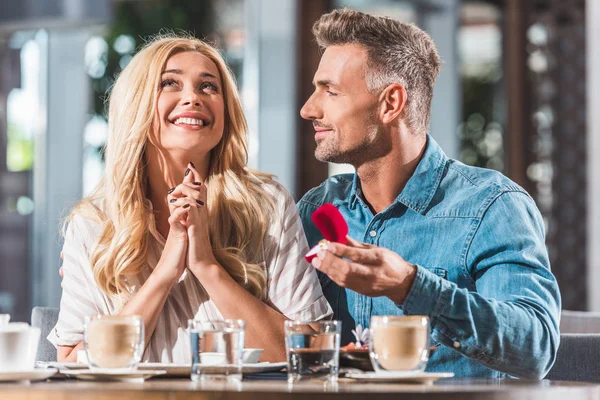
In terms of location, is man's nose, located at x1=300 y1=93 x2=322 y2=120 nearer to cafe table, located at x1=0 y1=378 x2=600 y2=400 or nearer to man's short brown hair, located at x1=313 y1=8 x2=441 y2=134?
man's short brown hair, located at x1=313 y1=8 x2=441 y2=134

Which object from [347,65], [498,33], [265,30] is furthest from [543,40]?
[347,65]

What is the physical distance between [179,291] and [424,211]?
2.02ft

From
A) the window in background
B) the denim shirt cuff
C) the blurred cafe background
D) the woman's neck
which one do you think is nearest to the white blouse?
the woman's neck

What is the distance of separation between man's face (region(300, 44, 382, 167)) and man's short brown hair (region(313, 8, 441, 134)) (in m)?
0.03

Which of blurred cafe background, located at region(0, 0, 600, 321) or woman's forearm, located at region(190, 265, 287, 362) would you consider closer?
woman's forearm, located at region(190, 265, 287, 362)

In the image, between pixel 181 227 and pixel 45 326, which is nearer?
pixel 181 227

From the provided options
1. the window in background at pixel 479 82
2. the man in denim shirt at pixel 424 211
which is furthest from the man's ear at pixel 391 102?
the window in background at pixel 479 82

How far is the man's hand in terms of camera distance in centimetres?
154

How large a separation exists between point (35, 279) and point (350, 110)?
Answer: 2.93 meters

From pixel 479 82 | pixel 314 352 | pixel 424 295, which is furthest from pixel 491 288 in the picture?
pixel 479 82

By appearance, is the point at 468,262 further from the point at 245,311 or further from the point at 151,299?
the point at 151,299

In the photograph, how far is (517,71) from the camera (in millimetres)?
6191

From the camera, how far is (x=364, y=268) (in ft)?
5.15

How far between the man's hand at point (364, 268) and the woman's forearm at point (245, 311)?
0.52m
